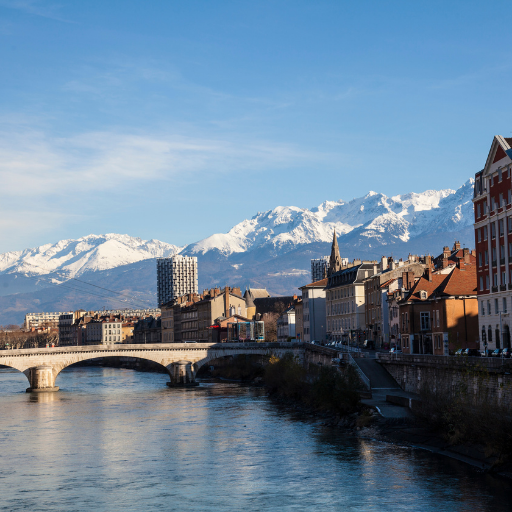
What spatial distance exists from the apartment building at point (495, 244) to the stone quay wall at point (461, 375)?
9886 mm

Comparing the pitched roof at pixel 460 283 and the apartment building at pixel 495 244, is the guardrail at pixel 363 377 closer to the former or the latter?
the apartment building at pixel 495 244

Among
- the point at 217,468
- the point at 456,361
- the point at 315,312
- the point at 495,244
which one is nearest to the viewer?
the point at 217,468

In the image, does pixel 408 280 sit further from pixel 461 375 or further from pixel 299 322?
pixel 299 322

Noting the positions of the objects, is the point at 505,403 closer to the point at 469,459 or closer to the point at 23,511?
the point at 469,459

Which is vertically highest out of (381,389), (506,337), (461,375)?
(506,337)

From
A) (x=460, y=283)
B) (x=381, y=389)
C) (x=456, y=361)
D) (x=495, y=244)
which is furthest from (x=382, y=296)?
(x=456, y=361)

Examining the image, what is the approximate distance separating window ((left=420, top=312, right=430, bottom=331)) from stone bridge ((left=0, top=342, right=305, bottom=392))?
1396 inches

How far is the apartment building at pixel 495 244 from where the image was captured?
250ft

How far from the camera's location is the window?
95.6 meters

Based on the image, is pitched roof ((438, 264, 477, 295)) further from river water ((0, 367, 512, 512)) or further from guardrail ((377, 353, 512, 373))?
river water ((0, 367, 512, 512))

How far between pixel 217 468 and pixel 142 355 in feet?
256

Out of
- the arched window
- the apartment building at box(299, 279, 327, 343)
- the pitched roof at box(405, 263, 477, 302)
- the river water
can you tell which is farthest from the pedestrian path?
the apartment building at box(299, 279, 327, 343)

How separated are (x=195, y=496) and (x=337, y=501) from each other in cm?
763

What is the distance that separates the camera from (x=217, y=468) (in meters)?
52.6
